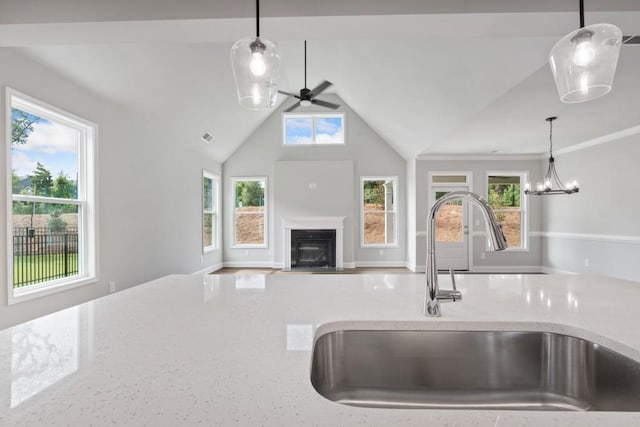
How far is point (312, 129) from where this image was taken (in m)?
7.61

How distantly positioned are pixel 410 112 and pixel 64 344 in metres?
5.16

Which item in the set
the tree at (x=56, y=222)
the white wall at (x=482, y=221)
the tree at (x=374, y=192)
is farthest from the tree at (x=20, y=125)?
the white wall at (x=482, y=221)

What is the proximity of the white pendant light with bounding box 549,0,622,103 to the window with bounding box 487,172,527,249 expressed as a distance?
21.5 feet

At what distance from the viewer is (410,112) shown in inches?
201

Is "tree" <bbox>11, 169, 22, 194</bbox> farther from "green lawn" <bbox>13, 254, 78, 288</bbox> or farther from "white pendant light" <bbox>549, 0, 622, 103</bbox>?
"white pendant light" <bbox>549, 0, 622, 103</bbox>

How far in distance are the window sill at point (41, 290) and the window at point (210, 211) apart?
3.19 metres

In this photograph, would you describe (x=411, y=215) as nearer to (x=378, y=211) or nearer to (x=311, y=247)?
(x=378, y=211)

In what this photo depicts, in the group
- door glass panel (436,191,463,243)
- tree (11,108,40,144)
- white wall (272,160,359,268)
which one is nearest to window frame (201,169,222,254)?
white wall (272,160,359,268)

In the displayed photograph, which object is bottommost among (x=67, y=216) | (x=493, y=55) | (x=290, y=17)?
(x=67, y=216)

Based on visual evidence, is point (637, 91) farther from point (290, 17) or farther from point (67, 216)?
point (67, 216)

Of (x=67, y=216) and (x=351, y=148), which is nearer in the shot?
(x=67, y=216)

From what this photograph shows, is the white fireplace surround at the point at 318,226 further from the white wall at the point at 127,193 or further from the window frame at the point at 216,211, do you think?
the white wall at the point at 127,193

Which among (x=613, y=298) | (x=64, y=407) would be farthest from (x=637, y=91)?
(x=64, y=407)

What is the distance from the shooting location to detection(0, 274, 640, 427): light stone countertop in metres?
0.48
